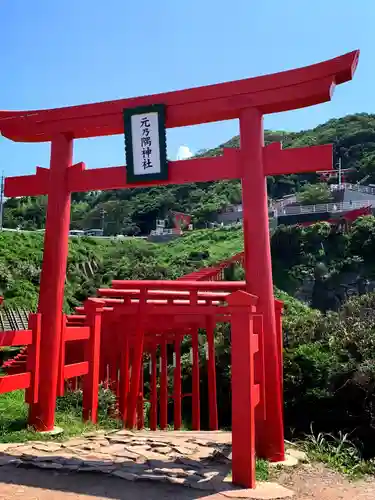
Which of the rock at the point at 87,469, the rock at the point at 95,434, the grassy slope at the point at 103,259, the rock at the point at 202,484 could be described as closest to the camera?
the rock at the point at 202,484

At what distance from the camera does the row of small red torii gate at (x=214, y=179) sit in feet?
16.5

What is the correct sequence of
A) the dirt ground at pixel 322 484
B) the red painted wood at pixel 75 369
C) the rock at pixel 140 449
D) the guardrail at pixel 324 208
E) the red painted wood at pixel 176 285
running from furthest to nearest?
the guardrail at pixel 324 208 < the red painted wood at pixel 176 285 < the red painted wood at pixel 75 369 < the rock at pixel 140 449 < the dirt ground at pixel 322 484

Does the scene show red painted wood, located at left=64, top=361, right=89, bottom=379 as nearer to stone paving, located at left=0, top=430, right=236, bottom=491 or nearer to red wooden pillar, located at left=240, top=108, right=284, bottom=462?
stone paving, located at left=0, top=430, right=236, bottom=491

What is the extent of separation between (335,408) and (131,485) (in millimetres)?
7842

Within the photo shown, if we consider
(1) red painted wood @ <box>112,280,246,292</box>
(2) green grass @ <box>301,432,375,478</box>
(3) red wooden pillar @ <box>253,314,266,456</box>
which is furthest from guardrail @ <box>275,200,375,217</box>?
(3) red wooden pillar @ <box>253,314,266,456</box>

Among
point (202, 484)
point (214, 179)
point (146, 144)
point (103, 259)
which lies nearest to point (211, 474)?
point (202, 484)

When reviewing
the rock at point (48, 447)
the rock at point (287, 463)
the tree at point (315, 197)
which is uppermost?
the tree at point (315, 197)

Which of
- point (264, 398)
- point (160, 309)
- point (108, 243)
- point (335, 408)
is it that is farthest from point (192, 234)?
point (264, 398)

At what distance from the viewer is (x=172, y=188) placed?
70.8 metres

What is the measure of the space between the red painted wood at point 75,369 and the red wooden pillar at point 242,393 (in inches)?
120

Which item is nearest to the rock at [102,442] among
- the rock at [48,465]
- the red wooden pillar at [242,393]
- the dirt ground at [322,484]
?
the rock at [48,465]

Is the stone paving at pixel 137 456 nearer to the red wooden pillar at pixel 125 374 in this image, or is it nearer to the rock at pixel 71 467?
the rock at pixel 71 467

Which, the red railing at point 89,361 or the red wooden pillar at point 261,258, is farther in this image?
the red railing at point 89,361

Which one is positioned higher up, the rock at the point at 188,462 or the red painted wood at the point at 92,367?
the red painted wood at the point at 92,367
